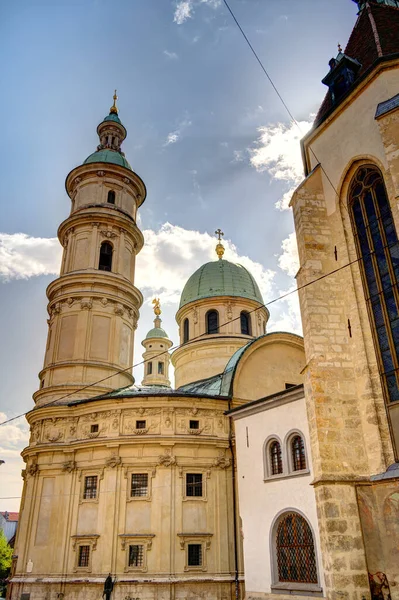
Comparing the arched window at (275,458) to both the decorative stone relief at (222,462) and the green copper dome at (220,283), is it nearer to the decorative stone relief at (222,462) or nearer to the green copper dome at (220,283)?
the decorative stone relief at (222,462)

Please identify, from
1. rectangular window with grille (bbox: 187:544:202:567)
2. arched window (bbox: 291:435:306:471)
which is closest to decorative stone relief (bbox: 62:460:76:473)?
rectangular window with grille (bbox: 187:544:202:567)

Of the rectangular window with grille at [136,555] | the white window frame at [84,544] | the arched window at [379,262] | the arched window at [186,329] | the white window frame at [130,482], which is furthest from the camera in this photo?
the arched window at [186,329]

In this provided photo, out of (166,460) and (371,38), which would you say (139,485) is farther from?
(371,38)

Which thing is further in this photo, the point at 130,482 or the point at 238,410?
the point at 130,482

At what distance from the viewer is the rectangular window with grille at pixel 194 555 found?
72.1 ft

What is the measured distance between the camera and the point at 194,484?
77.1 ft

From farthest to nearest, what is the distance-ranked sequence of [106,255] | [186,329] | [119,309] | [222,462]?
[186,329], [106,255], [119,309], [222,462]

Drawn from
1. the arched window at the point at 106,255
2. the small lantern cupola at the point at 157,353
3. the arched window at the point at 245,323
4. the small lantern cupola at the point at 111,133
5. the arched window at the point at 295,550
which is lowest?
the arched window at the point at 295,550

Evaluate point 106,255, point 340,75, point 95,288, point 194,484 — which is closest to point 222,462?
point 194,484

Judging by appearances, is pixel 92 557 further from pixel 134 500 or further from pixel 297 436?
pixel 297 436

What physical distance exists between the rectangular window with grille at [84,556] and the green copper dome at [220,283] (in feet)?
60.3

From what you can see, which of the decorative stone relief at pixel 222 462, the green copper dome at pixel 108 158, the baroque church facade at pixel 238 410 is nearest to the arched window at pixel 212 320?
the baroque church facade at pixel 238 410

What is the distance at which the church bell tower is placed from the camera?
1129 inches

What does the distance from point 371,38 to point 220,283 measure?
21652mm
